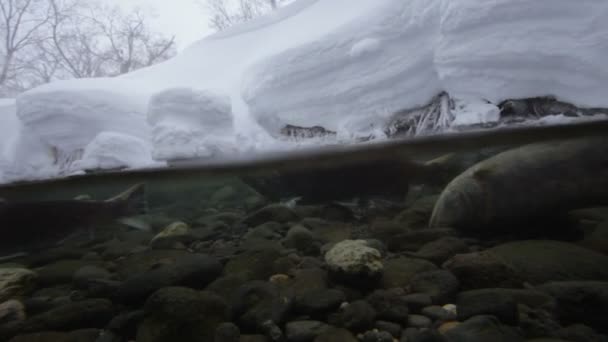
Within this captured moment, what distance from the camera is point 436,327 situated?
131cm

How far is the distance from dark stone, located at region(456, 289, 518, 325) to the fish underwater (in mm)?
3726

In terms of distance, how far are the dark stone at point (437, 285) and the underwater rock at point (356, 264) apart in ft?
0.70

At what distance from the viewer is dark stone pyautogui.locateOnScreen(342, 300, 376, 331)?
1337 mm

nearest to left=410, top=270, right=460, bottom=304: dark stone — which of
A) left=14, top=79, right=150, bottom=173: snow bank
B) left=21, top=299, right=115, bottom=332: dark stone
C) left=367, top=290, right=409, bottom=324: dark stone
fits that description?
left=367, top=290, right=409, bottom=324: dark stone

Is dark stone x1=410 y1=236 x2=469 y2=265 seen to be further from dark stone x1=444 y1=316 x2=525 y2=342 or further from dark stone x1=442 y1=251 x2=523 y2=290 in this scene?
dark stone x1=444 y1=316 x2=525 y2=342

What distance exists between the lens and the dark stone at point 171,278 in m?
1.72

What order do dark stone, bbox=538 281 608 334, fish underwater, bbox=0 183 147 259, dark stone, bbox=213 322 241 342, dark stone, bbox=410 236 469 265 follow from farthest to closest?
fish underwater, bbox=0 183 147 259
dark stone, bbox=410 236 469 265
dark stone, bbox=213 322 241 342
dark stone, bbox=538 281 608 334

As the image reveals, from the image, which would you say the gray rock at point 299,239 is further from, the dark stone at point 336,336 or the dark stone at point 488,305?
the dark stone at point 488,305

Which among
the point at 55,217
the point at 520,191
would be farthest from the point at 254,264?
the point at 55,217

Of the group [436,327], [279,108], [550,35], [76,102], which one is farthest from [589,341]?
[76,102]

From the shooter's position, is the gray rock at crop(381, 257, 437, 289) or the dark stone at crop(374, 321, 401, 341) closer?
the dark stone at crop(374, 321, 401, 341)

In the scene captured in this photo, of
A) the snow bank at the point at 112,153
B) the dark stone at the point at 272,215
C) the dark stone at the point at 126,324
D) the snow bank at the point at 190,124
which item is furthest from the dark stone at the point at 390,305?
the snow bank at the point at 112,153

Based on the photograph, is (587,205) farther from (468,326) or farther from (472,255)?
(468,326)

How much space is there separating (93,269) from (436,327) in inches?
102
